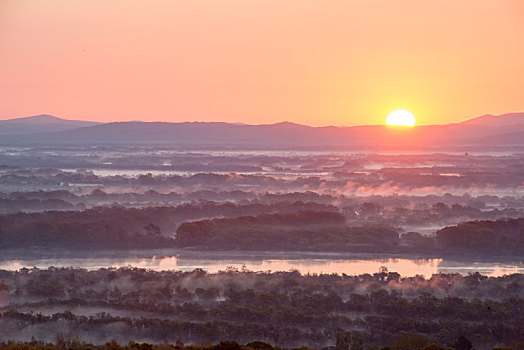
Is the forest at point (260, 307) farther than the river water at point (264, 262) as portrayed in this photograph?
No

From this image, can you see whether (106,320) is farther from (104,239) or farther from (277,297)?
(104,239)

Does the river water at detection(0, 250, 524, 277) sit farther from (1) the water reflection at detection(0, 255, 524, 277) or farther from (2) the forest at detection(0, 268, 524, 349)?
(2) the forest at detection(0, 268, 524, 349)

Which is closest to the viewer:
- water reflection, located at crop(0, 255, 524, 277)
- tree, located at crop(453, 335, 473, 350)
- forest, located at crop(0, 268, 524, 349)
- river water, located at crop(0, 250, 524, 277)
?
tree, located at crop(453, 335, 473, 350)

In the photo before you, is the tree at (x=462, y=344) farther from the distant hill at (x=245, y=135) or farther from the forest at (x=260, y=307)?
the distant hill at (x=245, y=135)

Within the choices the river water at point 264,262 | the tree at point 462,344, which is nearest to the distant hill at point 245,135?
the river water at point 264,262

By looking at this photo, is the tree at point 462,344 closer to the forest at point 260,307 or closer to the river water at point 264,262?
the forest at point 260,307

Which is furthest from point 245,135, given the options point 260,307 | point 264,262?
point 260,307

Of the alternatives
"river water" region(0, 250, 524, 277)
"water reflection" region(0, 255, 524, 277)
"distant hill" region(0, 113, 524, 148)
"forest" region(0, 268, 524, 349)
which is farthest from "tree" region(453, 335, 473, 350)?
"distant hill" region(0, 113, 524, 148)

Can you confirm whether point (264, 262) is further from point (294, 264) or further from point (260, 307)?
point (260, 307)

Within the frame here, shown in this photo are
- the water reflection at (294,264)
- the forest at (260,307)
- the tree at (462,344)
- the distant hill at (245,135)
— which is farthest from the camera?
the distant hill at (245,135)

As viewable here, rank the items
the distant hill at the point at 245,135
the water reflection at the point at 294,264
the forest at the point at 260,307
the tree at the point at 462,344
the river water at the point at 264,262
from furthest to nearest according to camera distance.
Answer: the distant hill at the point at 245,135
the river water at the point at 264,262
the water reflection at the point at 294,264
the forest at the point at 260,307
the tree at the point at 462,344
